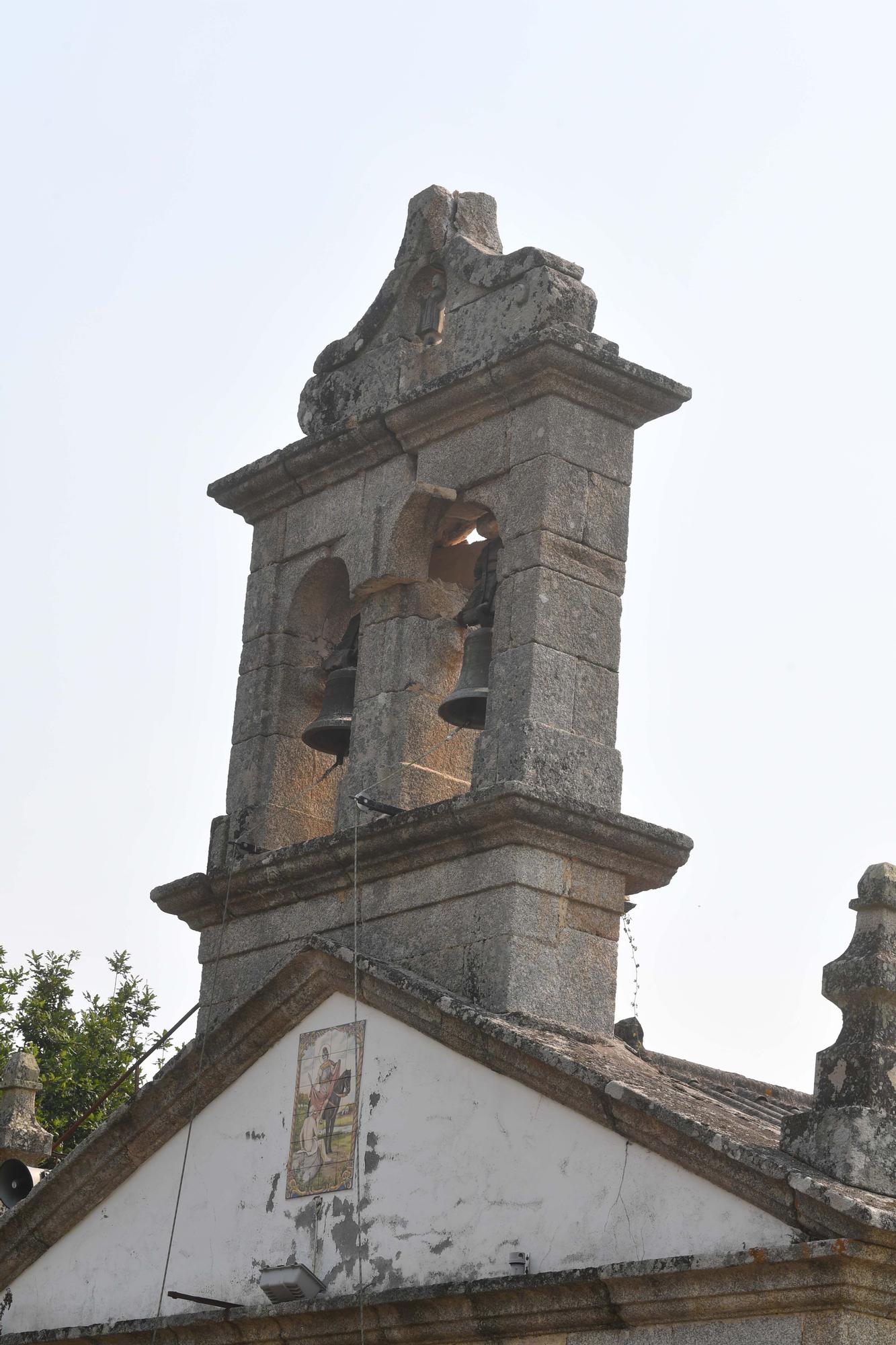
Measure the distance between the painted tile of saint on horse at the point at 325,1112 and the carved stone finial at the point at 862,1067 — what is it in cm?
231

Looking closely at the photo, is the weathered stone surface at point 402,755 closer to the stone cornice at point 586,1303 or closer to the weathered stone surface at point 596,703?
the weathered stone surface at point 596,703

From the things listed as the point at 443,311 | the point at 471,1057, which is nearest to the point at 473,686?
the point at 471,1057

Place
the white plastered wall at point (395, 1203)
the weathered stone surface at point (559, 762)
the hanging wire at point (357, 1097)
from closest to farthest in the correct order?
the white plastered wall at point (395, 1203) < the hanging wire at point (357, 1097) < the weathered stone surface at point (559, 762)

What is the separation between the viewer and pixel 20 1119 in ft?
41.3

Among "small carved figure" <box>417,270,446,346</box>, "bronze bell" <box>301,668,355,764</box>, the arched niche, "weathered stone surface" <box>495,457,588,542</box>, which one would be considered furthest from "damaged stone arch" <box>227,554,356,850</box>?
"weathered stone surface" <box>495,457,588,542</box>

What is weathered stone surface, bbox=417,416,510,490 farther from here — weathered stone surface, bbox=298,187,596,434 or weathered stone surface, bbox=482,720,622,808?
weathered stone surface, bbox=482,720,622,808

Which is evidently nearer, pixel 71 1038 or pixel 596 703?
pixel 596 703

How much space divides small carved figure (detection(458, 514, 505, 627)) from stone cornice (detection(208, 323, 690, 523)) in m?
0.55

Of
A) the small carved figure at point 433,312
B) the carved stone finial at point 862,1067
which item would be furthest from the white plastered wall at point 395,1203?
the small carved figure at point 433,312

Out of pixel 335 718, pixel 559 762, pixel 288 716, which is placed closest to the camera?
pixel 559 762

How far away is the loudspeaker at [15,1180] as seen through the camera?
12.5 m

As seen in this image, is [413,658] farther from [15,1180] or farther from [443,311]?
[15,1180]

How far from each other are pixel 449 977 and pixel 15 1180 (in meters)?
3.28

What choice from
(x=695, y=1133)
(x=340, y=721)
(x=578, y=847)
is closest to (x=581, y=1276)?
(x=695, y=1133)
